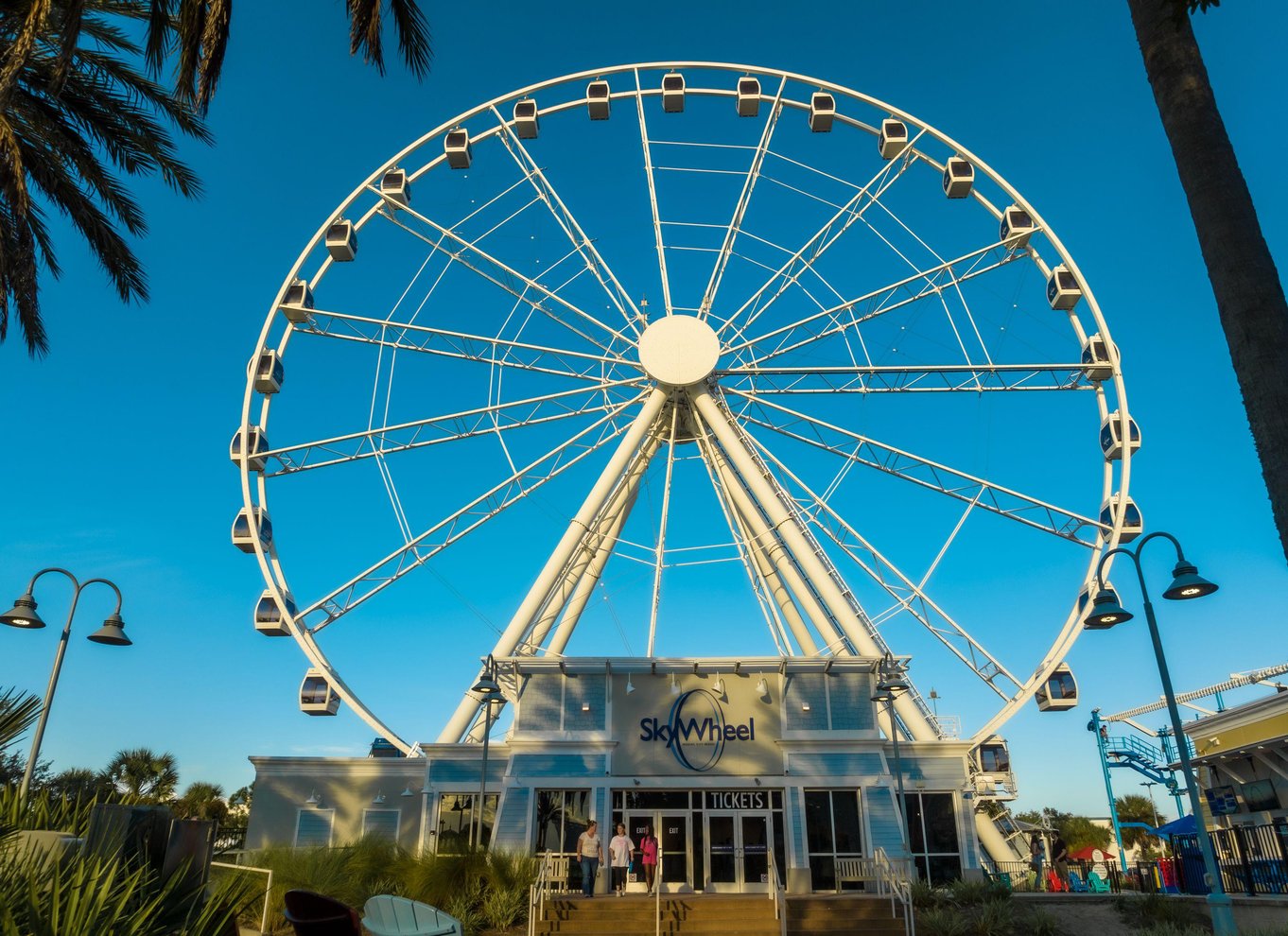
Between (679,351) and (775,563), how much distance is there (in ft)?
18.6

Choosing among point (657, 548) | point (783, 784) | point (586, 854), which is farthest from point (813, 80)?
point (586, 854)

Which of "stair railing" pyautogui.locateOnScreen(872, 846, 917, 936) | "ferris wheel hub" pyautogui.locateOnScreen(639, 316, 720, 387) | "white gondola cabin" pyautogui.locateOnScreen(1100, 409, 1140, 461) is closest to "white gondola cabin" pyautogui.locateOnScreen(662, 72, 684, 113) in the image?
"ferris wheel hub" pyautogui.locateOnScreen(639, 316, 720, 387)

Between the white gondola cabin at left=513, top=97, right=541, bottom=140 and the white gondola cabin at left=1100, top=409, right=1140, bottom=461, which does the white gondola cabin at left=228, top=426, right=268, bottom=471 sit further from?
the white gondola cabin at left=1100, top=409, right=1140, bottom=461

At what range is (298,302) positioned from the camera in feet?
80.8

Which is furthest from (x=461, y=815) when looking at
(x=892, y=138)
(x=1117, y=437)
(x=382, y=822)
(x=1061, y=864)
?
(x=892, y=138)

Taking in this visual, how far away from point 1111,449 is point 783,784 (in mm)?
10892

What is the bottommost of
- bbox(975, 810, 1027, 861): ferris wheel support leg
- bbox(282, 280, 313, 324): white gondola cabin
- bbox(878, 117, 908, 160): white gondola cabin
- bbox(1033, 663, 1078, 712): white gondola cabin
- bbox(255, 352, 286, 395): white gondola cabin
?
bbox(975, 810, 1027, 861): ferris wheel support leg

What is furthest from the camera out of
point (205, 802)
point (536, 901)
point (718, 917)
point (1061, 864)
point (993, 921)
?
point (205, 802)

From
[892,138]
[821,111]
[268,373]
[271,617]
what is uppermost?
[821,111]

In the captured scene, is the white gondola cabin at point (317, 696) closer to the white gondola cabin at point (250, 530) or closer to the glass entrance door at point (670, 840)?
the white gondola cabin at point (250, 530)

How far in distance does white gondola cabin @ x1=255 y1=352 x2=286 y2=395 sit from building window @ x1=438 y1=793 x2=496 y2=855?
34.7 ft

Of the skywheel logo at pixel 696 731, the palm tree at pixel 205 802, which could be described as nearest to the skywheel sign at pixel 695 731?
the skywheel logo at pixel 696 731

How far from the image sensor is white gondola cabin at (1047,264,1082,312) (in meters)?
24.1

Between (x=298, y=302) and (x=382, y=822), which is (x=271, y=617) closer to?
(x=382, y=822)
